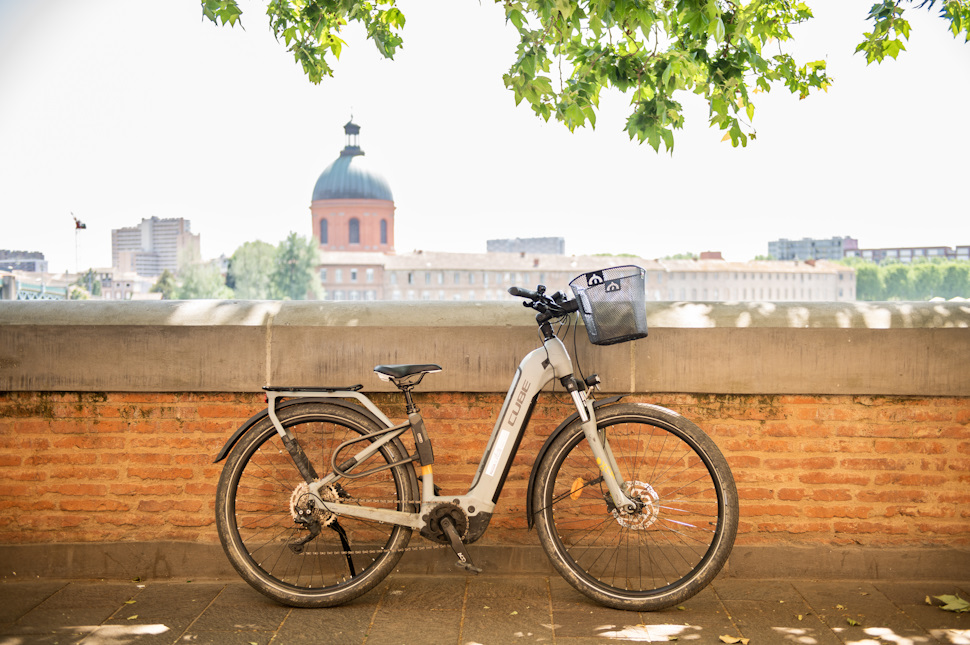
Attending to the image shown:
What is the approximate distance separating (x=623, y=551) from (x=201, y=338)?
2.12 meters

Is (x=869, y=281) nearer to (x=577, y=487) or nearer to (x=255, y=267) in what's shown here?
(x=255, y=267)

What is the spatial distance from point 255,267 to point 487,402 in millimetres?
128203

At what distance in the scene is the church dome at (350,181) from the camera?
121994mm

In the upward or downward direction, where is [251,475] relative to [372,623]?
upward

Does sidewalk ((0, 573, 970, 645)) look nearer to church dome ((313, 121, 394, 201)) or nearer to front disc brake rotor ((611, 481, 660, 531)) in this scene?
front disc brake rotor ((611, 481, 660, 531))

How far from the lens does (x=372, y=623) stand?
3.24m

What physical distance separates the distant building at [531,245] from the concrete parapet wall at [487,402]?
13957 cm

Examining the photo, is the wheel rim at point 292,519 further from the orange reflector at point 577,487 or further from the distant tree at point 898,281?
the distant tree at point 898,281

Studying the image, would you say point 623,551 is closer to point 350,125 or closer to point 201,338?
point 201,338

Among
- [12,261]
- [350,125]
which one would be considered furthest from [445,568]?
[350,125]

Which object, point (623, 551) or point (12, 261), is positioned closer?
point (623, 551)

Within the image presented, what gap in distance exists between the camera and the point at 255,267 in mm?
126875

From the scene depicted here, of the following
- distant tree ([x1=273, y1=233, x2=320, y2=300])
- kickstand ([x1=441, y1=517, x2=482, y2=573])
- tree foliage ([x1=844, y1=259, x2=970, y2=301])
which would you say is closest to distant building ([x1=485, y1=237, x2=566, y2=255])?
distant tree ([x1=273, y1=233, x2=320, y2=300])

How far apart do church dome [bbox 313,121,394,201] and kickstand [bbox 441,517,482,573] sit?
121 meters
